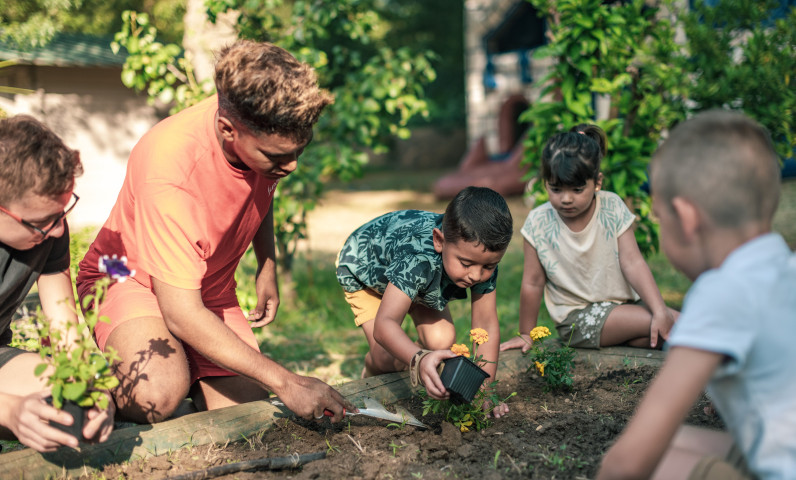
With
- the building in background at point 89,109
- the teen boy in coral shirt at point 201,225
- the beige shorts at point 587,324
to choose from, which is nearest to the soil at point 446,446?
the teen boy in coral shirt at point 201,225

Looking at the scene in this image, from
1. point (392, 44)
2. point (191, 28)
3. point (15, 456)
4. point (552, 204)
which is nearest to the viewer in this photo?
point (15, 456)

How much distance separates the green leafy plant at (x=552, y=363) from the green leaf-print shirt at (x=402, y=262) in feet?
0.99

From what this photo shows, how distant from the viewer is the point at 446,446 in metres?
2.50

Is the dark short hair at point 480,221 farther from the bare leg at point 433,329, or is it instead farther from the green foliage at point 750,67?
the green foliage at point 750,67

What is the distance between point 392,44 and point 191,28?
57.7 ft

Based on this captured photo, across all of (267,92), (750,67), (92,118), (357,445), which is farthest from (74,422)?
(92,118)

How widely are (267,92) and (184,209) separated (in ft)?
1.81

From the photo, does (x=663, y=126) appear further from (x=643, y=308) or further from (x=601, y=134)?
(x=643, y=308)

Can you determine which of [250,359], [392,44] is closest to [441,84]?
[392,44]

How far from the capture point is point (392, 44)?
22.5m

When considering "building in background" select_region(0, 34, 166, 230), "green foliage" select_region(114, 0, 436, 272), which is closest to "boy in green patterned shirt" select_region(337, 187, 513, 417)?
"green foliage" select_region(114, 0, 436, 272)

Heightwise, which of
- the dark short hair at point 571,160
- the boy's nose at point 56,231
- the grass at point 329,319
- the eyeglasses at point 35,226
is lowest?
the grass at point 329,319

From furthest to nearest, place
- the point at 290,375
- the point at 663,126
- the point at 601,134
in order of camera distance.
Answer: the point at 663,126 → the point at 601,134 → the point at 290,375

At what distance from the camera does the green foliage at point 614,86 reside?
4.17 m
